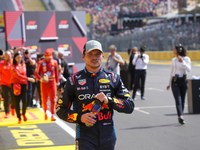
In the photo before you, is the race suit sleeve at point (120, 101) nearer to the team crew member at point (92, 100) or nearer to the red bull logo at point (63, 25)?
the team crew member at point (92, 100)

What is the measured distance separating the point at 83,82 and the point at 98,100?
1.37 ft

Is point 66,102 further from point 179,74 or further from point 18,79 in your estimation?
point 18,79

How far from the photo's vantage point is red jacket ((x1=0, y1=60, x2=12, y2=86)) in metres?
12.8

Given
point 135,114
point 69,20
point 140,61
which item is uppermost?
point 69,20

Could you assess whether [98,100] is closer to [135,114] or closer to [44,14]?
[135,114]

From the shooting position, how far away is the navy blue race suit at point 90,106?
453cm

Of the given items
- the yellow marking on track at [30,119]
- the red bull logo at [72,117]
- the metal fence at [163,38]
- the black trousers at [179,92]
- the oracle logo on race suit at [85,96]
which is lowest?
the yellow marking on track at [30,119]

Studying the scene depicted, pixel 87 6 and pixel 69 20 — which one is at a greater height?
pixel 87 6

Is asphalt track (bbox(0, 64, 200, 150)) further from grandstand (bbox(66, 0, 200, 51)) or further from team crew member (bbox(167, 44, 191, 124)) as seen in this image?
grandstand (bbox(66, 0, 200, 51))

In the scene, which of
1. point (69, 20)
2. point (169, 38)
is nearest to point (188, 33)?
point (169, 38)

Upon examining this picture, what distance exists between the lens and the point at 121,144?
8719 mm

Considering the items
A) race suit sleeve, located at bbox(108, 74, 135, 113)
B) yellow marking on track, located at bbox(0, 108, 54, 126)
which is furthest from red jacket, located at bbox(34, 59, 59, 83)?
race suit sleeve, located at bbox(108, 74, 135, 113)

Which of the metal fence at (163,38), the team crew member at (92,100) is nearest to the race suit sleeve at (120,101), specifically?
the team crew member at (92,100)

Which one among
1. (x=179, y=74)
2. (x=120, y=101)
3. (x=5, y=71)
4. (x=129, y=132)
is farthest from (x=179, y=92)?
(x=120, y=101)
